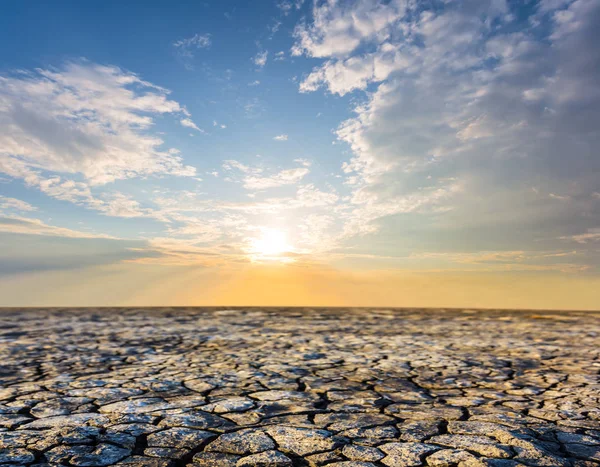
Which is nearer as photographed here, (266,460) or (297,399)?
(266,460)

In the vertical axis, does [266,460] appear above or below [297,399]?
below

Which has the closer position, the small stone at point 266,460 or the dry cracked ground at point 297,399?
the small stone at point 266,460

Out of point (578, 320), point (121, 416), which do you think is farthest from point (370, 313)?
point (121, 416)

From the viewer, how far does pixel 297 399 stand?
262 centimetres

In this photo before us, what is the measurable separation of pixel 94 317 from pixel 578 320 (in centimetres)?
815

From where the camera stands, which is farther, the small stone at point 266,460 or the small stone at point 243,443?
the small stone at point 243,443

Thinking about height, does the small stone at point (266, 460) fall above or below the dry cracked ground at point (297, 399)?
below

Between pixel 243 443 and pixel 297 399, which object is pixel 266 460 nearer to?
pixel 243 443

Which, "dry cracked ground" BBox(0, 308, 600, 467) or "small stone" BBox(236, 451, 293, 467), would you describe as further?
"dry cracked ground" BBox(0, 308, 600, 467)

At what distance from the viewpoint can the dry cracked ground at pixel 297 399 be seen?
1848 mm

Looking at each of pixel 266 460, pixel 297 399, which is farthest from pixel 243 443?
pixel 297 399

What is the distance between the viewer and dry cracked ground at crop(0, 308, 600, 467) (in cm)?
185

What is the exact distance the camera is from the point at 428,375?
10.9 feet

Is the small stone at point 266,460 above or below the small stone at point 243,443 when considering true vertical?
below
